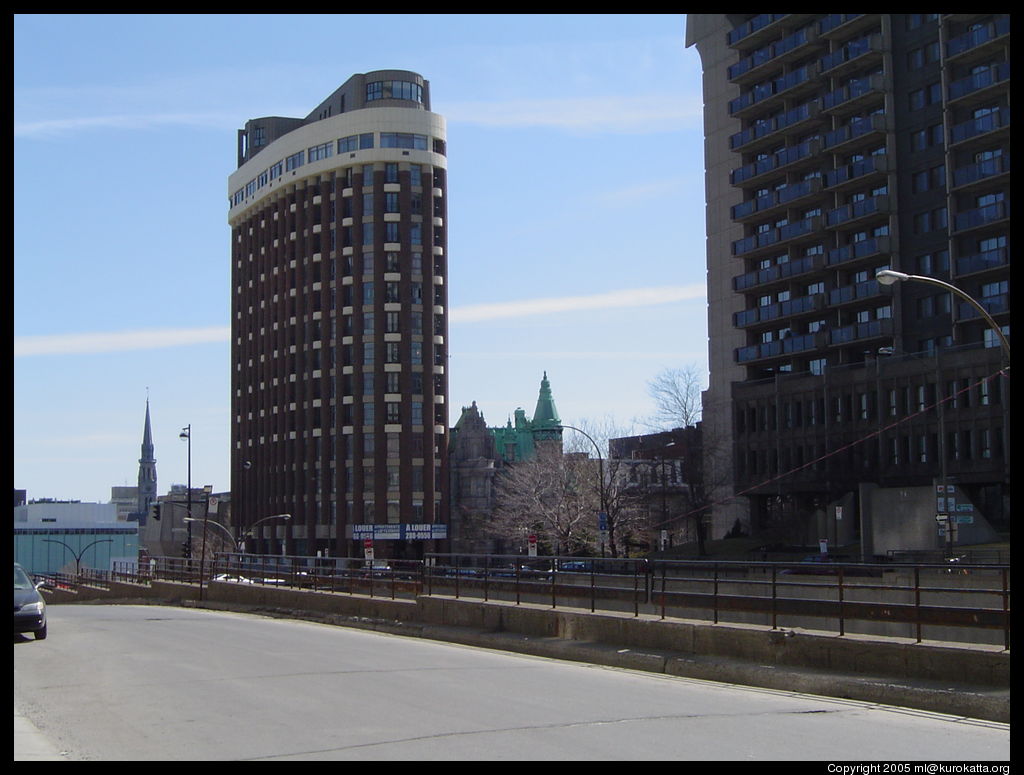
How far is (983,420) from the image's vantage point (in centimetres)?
6756

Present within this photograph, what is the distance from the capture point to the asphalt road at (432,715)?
10.1 m

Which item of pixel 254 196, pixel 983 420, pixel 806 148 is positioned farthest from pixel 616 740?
pixel 254 196

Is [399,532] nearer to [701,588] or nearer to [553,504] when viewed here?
[553,504]

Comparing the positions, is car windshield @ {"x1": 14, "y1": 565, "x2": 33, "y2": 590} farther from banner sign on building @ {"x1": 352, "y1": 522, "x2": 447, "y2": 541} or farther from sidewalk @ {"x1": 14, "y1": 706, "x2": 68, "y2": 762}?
banner sign on building @ {"x1": 352, "y1": 522, "x2": 447, "y2": 541}

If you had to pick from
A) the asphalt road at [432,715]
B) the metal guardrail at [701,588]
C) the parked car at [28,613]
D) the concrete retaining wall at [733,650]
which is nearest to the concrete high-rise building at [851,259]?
the metal guardrail at [701,588]

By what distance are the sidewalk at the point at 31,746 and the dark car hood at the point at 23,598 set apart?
9870mm

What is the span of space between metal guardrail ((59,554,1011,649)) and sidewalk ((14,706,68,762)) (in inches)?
339

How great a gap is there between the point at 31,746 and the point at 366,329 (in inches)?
3909

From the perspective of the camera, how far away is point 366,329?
109 m

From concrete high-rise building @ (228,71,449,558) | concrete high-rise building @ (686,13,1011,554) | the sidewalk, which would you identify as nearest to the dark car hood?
the sidewalk

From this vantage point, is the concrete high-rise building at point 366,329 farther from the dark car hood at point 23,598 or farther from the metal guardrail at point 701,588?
the dark car hood at point 23,598

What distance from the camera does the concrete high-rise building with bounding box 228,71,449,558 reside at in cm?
10806

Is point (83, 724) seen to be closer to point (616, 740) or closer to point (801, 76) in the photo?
point (616, 740)
